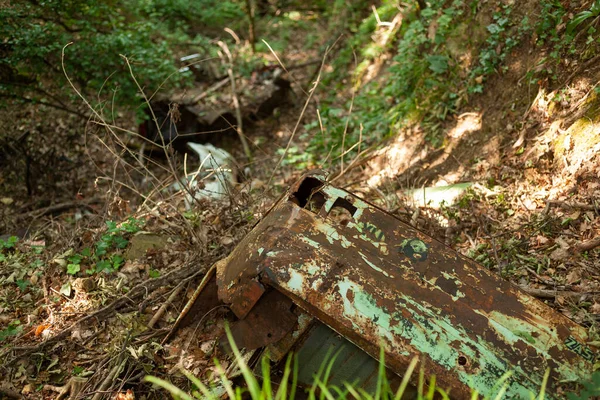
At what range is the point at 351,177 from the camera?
5613mm

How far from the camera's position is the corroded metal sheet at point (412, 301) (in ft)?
6.55

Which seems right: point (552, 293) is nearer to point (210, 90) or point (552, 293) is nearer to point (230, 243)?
point (230, 243)

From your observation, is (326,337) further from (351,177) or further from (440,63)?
(440,63)

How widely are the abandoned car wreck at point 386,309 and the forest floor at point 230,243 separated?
533 millimetres

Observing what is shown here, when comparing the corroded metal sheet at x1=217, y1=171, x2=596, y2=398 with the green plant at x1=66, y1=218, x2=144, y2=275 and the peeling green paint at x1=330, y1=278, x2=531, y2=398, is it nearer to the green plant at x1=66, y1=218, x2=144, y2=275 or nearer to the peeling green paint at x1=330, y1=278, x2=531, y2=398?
the peeling green paint at x1=330, y1=278, x2=531, y2=398

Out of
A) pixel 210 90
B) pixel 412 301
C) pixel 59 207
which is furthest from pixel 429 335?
pixel 210 90

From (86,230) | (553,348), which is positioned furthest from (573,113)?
(86,230)

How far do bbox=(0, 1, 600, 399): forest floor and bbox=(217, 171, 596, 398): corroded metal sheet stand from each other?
0.47 meters

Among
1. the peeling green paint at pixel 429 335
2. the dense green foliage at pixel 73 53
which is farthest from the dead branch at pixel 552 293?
the dense green foliage at pixel 73 53

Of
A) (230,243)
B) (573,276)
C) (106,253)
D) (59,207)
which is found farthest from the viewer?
(59,207)

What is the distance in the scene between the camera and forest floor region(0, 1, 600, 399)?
2.96m

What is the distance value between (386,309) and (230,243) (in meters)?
1.85

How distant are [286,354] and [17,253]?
2.83 m

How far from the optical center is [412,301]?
7.01 ft
